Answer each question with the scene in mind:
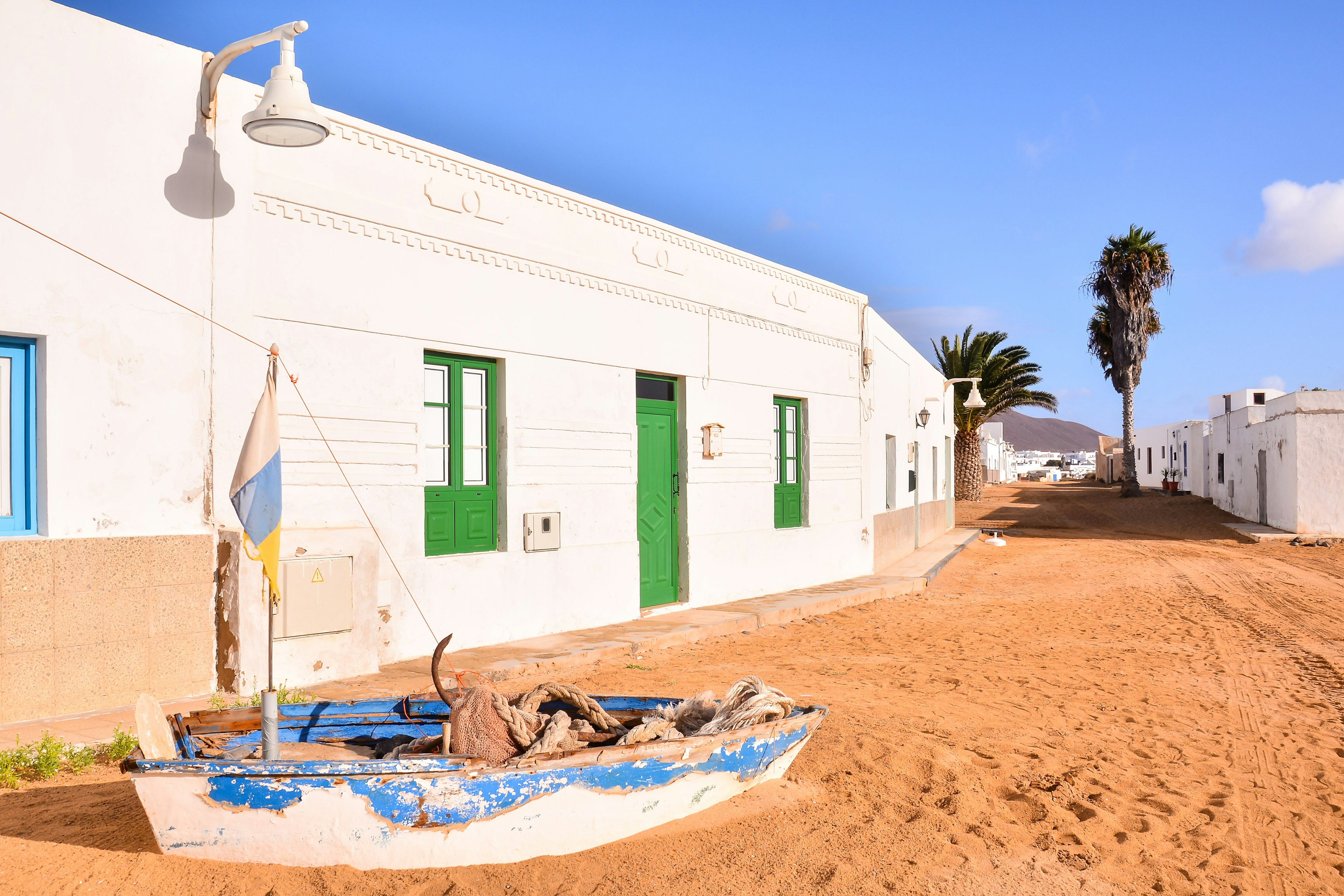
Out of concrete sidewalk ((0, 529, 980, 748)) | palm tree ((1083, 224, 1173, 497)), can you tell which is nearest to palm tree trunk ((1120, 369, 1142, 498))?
palm tree ((1083, 224, 1173, 497))

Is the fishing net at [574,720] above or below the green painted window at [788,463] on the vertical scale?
below

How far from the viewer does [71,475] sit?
230 inches

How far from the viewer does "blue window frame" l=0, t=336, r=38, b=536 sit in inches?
225

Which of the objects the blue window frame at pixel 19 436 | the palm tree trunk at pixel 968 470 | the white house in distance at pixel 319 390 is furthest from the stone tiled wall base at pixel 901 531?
the blue window frame at pixel 19 436

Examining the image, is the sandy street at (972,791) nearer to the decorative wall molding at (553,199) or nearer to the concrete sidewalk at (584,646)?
the concrete sidewalk at (584,646)

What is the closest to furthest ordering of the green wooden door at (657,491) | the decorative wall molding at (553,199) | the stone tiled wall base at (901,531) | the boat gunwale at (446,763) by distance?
1. the boat gunwale at (446,763)
2. the decorative wall molding at (553,199)
3. the green wooden door at (657,491)
4. the stone tiled wall base at (901,531)

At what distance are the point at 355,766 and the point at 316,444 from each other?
12.4ft

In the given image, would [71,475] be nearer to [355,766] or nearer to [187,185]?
[187,185]

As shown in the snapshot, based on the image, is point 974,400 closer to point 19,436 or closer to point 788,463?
point 788,463

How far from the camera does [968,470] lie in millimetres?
37594

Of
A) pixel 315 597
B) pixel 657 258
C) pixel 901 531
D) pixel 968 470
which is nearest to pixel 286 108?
pixel 315 597

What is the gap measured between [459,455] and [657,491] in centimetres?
303

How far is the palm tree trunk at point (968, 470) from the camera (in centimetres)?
3612

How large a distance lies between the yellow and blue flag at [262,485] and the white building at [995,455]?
192 feet
